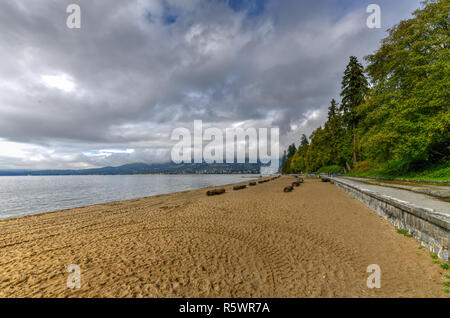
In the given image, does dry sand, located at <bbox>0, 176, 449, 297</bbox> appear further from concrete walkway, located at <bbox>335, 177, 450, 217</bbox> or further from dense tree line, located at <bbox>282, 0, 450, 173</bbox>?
dense tree line, located at <bbox>282, 0, 450, 173</bbox>

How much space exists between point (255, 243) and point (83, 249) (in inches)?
232

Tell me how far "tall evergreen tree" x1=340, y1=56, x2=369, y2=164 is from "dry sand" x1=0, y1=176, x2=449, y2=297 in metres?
32.6

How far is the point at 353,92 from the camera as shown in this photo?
A: 112 ft

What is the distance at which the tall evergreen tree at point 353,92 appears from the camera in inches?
1294

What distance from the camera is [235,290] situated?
12.2 ft

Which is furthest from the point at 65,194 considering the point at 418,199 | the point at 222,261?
the point at 418,199

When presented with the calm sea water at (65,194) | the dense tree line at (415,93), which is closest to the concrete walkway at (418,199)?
the dense tree line at (415,93)

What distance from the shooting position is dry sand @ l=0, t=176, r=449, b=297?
3695 mm

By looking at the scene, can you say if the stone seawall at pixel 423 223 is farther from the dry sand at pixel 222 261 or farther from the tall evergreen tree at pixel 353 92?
the tall evergreen tree at pixel 353 92

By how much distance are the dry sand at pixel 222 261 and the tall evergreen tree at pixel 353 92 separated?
32.6 meters

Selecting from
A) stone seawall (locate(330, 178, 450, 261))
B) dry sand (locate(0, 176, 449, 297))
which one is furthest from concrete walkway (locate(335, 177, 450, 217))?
dry sand (locate(0, 176, 449, 297))

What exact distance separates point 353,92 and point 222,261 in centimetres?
4159
